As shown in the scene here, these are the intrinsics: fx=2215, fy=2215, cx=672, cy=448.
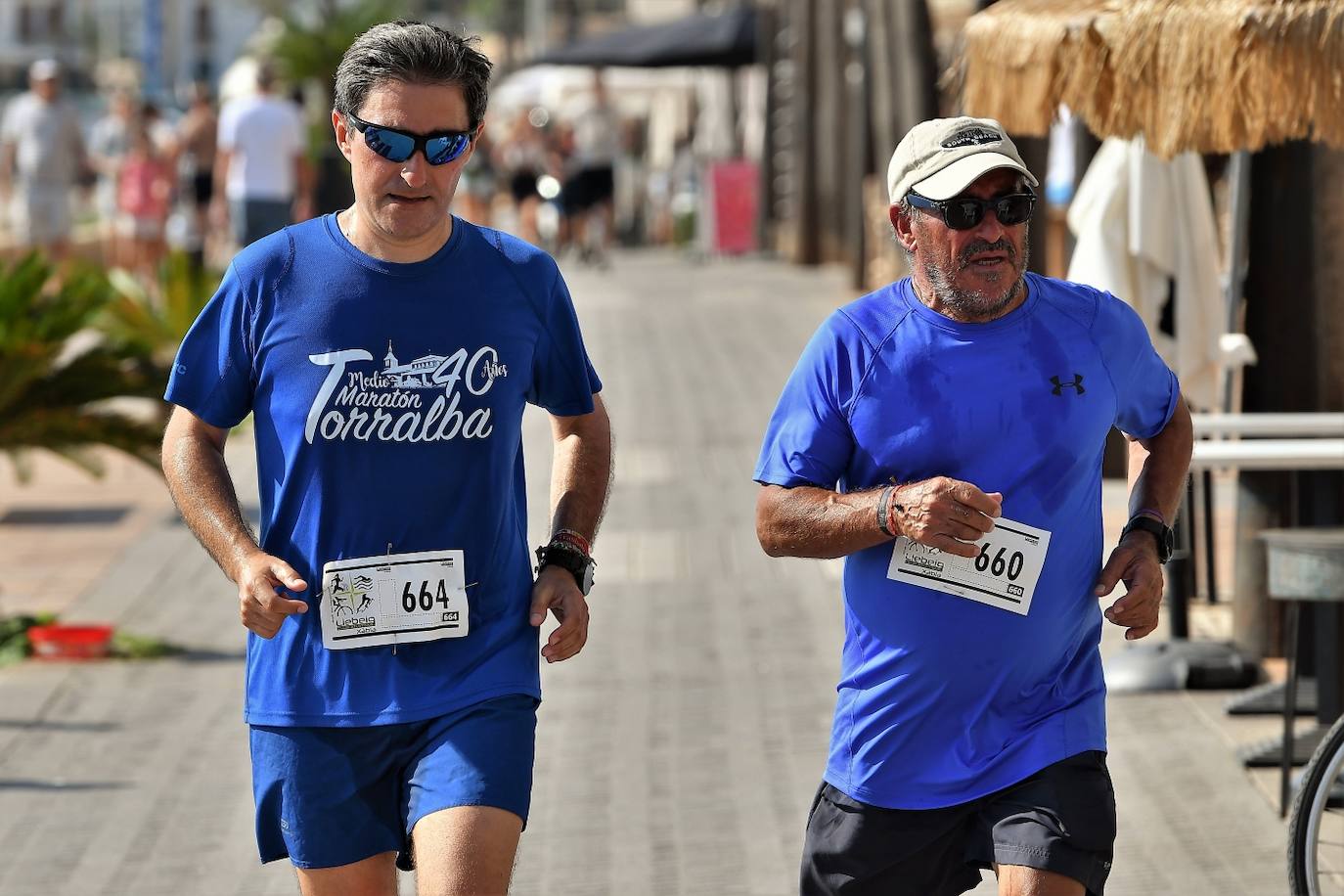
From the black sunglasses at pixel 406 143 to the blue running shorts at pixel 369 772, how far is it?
0.88 m

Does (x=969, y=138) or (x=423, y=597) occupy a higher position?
(x=969, y=138)

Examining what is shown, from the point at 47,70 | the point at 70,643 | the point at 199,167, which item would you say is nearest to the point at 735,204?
the point at 199,167

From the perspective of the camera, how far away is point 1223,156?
9430mm

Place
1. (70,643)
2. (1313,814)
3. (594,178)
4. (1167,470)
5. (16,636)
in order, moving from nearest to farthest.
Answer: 1. (1167,470)
2. (1313,814)
3. (70,643)
4. (16,636)
5. (594,178)

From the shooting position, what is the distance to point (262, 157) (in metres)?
15.4

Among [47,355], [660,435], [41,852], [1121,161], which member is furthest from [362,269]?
[660,435]

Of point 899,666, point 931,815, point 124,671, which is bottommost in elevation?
point 124,671

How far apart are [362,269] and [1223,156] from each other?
658 centimetres

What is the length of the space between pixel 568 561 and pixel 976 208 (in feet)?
2.98

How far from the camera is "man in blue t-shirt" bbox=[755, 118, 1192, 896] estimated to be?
11.8 feet

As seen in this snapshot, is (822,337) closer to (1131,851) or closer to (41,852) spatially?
(1131,851)

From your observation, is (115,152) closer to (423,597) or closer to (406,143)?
(406,143)

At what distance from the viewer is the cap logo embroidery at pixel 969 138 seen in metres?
3.65

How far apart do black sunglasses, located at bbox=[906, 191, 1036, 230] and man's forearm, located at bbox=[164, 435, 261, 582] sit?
1.24m
